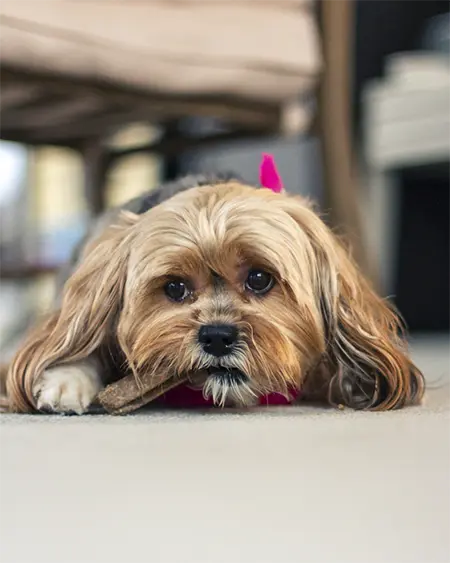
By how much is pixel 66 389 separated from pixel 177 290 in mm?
193

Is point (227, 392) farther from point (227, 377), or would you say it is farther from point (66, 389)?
point (66, 389)

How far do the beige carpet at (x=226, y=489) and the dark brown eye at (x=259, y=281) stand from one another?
0.19 m

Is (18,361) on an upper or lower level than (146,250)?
lower

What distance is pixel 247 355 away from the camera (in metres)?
1.09

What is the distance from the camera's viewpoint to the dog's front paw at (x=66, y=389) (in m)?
1.13

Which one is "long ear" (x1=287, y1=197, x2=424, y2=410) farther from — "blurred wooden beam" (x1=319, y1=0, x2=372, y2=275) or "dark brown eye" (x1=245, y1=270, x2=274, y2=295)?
"blurred wooden beam" (x1=319, y1=0, x2=372, y2=275)

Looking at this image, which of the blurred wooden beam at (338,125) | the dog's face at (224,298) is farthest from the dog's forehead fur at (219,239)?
the blurred wooden beam at (338,125)

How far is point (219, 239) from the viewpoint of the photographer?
1142 mm

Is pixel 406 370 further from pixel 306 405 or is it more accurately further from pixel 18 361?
pixel 18 361

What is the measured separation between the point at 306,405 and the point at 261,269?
Answer: 212 millimetres

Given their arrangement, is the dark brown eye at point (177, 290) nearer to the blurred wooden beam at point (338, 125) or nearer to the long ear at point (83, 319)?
the long ear at point (83, 319)

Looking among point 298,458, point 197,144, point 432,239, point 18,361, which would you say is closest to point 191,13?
point 197,144

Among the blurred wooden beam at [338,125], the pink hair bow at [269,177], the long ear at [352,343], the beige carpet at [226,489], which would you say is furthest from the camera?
the blurred wooden beam at [338,125]

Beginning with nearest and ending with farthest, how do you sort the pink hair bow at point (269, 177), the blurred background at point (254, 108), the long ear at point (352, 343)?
the long ear at point (352, 343), the pink hair bow at point (269, 177), the blurred background at point (254, 108)
